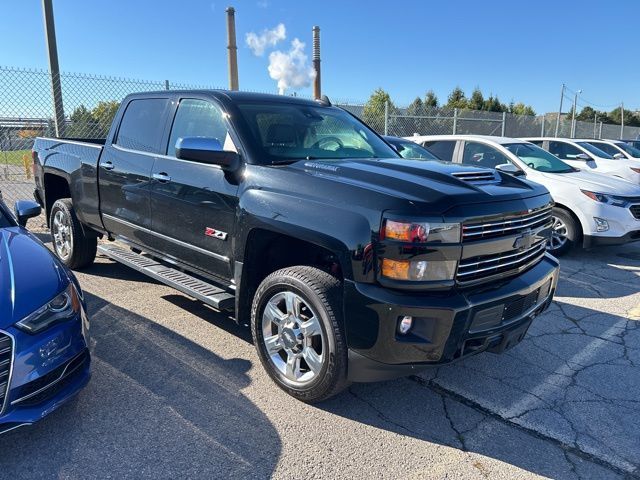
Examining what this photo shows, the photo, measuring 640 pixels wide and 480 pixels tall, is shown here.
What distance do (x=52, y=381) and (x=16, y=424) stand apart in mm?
256

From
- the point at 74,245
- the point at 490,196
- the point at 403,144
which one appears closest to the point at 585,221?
the point at 403,144

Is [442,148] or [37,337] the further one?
[442,148]

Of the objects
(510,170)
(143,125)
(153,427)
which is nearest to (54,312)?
(153,427)

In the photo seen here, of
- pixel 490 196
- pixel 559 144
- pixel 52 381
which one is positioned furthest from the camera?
pixel 559 144

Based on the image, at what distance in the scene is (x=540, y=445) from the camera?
2.82 meters

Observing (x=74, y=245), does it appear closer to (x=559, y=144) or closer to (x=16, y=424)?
(x=16, y=424)

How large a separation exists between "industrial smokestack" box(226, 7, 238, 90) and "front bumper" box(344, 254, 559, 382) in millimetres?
11430

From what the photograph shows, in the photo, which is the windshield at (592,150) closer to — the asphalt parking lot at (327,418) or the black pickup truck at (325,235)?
the asphalt parking lot at (327,418)

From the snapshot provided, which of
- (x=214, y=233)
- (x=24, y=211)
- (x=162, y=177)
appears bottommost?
(x=214, y=233)

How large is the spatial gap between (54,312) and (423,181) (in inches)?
87.7

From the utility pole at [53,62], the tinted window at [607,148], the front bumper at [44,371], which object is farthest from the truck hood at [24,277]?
the tinted window at [607,148]

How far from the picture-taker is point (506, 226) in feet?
9.87

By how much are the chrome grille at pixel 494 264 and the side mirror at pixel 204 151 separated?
1683mm

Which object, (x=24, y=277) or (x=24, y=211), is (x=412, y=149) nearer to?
(x=24, y=211)
